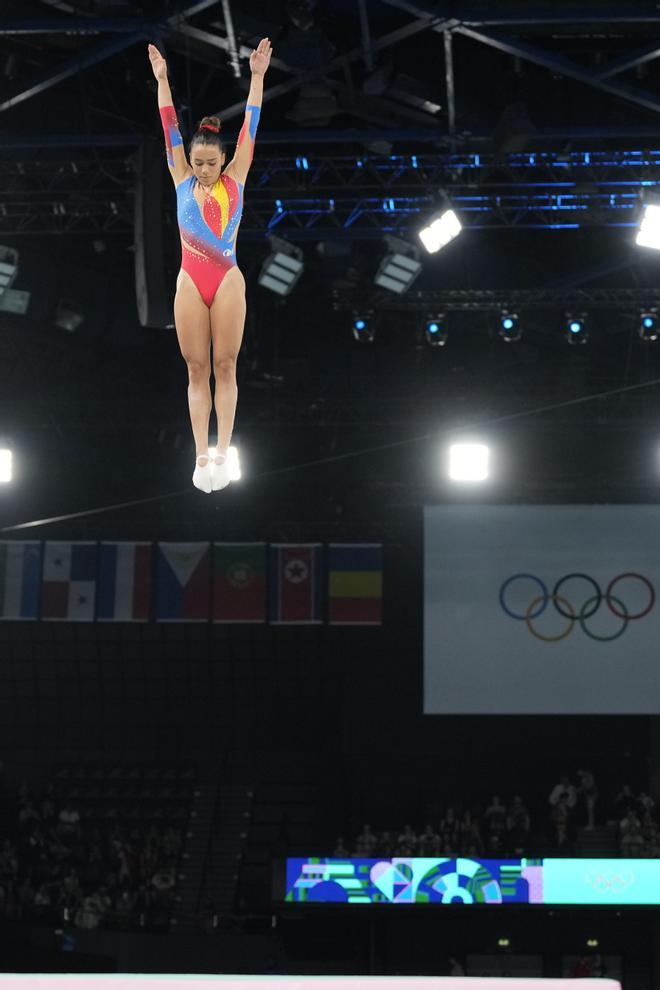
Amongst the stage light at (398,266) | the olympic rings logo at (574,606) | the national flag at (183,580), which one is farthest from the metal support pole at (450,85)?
the national flag at (183,580)

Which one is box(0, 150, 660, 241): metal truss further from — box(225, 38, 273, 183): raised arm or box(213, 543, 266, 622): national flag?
box(213, 543, 266, 622): national flag

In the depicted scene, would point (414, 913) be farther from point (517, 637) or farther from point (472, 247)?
point (472, 247)

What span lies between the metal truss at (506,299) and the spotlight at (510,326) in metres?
0.18

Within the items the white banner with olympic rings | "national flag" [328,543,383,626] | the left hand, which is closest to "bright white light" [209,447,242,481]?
the left hand

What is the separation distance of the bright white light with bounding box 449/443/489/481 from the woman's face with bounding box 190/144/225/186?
28.1 ft

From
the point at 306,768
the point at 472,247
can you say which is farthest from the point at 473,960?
the point at 472,247

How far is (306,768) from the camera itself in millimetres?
23703

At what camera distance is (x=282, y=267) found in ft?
46.6

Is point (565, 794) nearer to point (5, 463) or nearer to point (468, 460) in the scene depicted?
point (468, 460)

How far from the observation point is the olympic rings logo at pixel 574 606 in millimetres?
18516

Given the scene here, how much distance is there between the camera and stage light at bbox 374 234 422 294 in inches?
547

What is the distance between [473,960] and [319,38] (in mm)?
14356

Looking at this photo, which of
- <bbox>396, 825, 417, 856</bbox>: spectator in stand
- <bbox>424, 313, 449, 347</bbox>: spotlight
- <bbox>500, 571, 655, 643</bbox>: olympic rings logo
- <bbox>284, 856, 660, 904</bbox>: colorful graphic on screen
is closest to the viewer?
<bbox>424, 313, 449, 347</bbox>: spotlight

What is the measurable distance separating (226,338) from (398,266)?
7.88 metres
